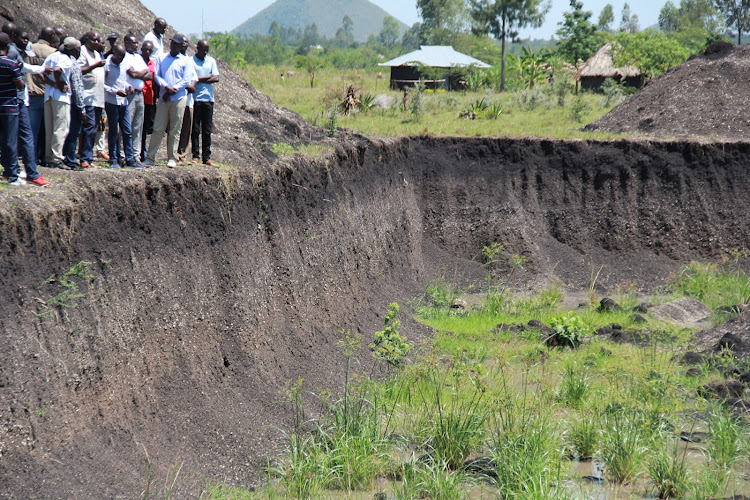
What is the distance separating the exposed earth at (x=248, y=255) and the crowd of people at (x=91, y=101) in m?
0.62

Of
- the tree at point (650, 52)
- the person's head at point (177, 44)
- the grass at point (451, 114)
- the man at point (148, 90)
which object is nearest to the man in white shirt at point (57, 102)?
the man at point (148, 90)

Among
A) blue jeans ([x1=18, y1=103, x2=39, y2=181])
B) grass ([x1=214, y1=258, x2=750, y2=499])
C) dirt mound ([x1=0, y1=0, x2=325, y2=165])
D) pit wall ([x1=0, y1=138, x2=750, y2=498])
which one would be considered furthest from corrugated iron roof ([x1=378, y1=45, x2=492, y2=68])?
blue jeans ([x1=18, y1=103, x2=39, y2=181])

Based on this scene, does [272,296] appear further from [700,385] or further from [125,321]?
[700,385]

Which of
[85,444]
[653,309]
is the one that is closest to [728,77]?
[653,309]

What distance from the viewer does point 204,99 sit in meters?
11.0

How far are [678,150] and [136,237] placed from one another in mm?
14806

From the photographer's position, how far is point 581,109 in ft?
78.6

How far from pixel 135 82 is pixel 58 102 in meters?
1.14

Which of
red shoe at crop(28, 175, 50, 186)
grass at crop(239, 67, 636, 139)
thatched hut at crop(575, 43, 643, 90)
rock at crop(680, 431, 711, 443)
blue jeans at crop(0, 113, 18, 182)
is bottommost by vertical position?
rock at crop(680, 431, 711, 443)

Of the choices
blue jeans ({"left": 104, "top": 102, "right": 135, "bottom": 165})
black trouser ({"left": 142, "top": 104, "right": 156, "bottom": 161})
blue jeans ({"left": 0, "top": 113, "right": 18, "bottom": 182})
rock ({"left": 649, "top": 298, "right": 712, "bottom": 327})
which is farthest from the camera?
rock ({"left": 649, "top": 298, "right": 712, "bottom": 327})

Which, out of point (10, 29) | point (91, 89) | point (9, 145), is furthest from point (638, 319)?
point (10, 29)

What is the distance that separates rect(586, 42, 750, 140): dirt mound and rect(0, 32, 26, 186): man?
16743 millimetres

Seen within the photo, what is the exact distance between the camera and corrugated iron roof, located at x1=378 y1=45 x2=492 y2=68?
1574 inches

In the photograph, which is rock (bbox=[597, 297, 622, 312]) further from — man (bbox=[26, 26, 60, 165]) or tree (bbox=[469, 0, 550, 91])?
tree (bbox=[469, 0, 550, 91])
